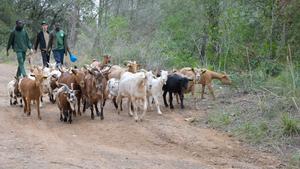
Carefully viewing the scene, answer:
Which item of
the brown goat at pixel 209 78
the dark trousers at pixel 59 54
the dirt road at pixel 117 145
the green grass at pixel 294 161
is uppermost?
the dark trousers at pixel 59 54

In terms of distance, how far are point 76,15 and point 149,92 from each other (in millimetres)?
17843

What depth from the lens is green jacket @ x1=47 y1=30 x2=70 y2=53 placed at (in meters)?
16.7

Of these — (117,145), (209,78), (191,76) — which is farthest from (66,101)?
(209,78)

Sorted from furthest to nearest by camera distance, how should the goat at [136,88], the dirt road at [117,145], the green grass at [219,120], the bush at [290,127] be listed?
the goat at [136,88], the green grass at [219,120], the bush at [290,127], the dirt road at [117,145]

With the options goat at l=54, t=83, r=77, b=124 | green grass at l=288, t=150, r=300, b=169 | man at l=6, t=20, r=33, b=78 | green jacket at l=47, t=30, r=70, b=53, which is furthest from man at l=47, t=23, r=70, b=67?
green grass at l=288, t=150, r=300, b=169

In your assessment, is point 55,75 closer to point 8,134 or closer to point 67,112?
point 67,112

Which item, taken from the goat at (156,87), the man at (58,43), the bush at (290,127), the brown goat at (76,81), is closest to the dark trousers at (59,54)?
the man at (58,43)

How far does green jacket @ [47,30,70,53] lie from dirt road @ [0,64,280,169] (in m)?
4.53

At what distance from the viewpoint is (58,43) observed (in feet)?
55.2

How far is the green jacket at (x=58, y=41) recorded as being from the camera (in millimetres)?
16719

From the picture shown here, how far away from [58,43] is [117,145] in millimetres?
7924

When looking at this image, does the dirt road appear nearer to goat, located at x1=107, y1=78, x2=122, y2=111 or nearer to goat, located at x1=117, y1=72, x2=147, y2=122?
goat, located at x1=117, y1=72, x2=147, y2=122

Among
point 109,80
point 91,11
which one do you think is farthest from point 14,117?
point 91,11

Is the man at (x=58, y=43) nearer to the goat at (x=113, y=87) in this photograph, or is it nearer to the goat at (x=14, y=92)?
the goat at (x=14, y=92)
